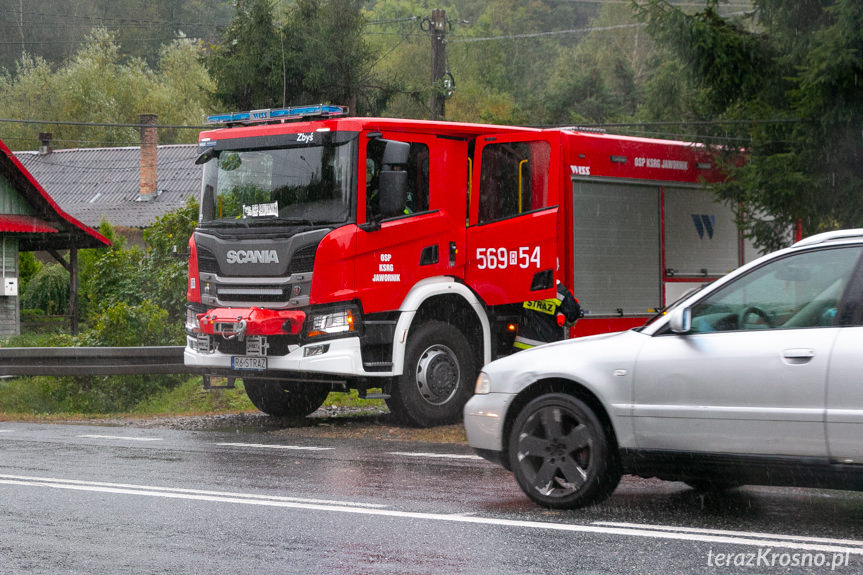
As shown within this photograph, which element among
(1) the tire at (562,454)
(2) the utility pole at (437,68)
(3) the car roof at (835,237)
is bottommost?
(1) the tire at (562,454)

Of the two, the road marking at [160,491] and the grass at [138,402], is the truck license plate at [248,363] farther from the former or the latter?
the grass at [138,402]

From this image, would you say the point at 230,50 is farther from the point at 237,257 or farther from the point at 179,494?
the point at 179,494

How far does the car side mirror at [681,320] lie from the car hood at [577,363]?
0.92 feet

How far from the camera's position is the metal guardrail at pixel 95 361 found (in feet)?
51.3

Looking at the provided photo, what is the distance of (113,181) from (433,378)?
142 feet

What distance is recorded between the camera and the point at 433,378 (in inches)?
502

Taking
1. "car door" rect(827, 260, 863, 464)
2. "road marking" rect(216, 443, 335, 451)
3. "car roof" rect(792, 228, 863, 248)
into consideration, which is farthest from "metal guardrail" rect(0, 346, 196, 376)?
"car door" rect(827, 260, 863, 464)

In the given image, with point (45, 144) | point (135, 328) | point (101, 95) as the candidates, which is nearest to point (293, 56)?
point (135, 328)

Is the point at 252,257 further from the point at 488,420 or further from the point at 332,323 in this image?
the point at 488,420

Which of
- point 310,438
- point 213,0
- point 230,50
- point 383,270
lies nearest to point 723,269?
point 383,270

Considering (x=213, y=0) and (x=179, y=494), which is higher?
(x=213, y=0)

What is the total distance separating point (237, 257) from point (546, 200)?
346cm

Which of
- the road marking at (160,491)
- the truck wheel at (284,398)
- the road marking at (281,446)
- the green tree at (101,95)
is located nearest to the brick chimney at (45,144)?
the green tree at (101,95)

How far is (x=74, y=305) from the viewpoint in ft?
109
